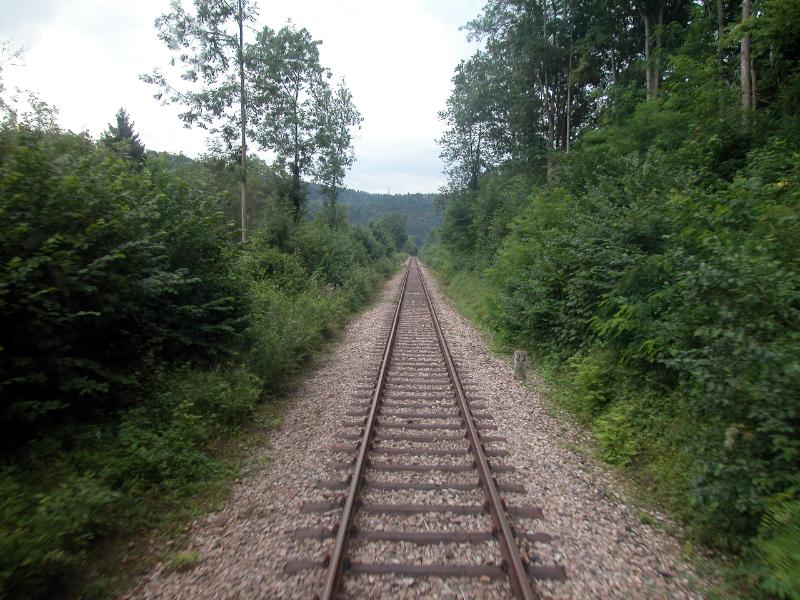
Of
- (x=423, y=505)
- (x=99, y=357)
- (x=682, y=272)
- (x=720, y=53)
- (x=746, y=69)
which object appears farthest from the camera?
(x=720, y=53)

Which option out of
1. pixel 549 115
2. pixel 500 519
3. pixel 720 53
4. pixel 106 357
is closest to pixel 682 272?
pixel 500 519

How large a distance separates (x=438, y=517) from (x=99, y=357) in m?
4.66

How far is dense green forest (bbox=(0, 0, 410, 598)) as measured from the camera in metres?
3.90

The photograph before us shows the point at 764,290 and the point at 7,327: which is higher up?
the point at 764,290

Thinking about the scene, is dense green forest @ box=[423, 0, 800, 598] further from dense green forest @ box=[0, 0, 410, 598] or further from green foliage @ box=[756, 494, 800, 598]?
dense green forest @ box=[0, 0, 410, 598]

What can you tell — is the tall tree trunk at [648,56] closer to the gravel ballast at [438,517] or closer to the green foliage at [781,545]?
the gravel ballast at [438,517]

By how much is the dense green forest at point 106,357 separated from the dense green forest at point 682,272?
516 cm

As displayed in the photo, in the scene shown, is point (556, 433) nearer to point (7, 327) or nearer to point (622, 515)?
point (622, 515)

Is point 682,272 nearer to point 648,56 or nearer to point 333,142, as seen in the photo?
point 648,56

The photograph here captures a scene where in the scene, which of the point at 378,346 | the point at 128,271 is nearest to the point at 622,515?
the point at 128,271

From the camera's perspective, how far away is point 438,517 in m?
4.36

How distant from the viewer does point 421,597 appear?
11.1 feet

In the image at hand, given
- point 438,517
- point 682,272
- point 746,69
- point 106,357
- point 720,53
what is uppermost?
point 720,53

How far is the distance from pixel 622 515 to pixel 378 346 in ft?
26.0
